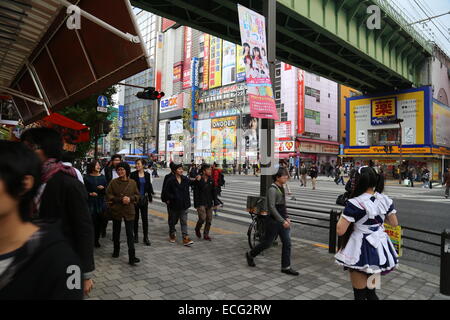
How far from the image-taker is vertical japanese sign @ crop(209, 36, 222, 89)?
66.6m

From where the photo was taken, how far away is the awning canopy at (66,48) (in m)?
4.61

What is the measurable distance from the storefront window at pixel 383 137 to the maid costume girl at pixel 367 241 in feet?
129

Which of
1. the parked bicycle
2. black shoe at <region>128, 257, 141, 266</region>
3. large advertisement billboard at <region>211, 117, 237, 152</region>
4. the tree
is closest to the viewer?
black shoe at <region>128, 257, 141, 266</region>

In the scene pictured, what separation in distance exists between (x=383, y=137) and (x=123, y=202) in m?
40.5

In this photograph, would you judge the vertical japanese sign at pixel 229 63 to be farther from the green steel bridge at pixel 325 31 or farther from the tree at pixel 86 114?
the tree at pixel 86 114

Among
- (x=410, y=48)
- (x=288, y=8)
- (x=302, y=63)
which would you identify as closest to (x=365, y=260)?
(x=288, y=8)

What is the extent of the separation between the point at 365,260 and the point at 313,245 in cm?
406

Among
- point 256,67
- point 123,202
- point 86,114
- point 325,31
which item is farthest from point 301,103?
point 123,202

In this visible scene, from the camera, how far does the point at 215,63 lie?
67750mm

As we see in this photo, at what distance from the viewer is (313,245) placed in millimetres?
6578

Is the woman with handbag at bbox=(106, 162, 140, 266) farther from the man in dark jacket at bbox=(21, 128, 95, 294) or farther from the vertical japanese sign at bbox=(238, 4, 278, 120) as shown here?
the man in dark jacket at bbox=(21, 128, 95, 294)

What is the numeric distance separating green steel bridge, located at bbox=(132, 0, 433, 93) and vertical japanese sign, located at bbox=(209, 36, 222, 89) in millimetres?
42593

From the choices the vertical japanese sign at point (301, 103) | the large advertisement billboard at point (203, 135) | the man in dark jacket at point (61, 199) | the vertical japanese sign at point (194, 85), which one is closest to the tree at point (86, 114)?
the man in dark jacket at point (61, 199)

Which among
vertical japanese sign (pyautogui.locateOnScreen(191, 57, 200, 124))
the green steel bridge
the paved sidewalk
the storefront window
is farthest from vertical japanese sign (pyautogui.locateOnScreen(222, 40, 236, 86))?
the paved sidewalk
